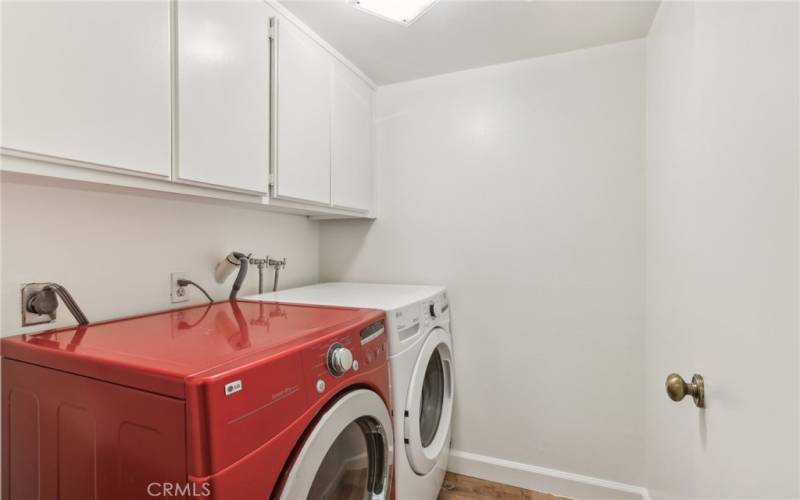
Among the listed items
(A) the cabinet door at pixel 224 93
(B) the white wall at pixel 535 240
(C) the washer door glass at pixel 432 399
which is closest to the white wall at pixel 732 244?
(B) the white wall at pixel 535 240

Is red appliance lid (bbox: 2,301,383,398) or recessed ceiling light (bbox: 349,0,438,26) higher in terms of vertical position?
recessed ceiling light (bbox: 349,0,438,26)

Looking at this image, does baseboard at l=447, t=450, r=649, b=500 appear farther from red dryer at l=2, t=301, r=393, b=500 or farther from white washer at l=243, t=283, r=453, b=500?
red dryer at l=2, t=301, r=393, b=500

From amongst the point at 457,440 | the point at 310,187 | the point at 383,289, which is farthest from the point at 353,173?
the point at 457,440

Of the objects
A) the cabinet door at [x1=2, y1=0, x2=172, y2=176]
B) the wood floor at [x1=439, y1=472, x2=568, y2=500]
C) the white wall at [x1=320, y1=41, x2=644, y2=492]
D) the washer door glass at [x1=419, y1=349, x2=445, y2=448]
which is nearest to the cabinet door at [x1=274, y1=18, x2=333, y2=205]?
the cabinet door at [x1=2, y1=0, x2=172, y2=176]

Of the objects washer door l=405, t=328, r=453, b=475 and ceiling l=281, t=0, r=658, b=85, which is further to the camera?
ceiling l=281, t=0, r=658, b=85

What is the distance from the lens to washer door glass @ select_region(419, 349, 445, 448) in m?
1.62

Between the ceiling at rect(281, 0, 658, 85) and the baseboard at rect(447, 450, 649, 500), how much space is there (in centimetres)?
214

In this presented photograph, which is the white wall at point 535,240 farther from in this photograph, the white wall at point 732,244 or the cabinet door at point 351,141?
the white wall at point 732,244

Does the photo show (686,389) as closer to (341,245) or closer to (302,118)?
(302,118)

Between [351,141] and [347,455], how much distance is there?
4.86 ft

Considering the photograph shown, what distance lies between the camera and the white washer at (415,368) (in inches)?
47.9

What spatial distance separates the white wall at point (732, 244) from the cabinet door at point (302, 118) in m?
1.32

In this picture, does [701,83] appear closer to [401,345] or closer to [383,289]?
[401,345]

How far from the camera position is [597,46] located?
1683 mm
